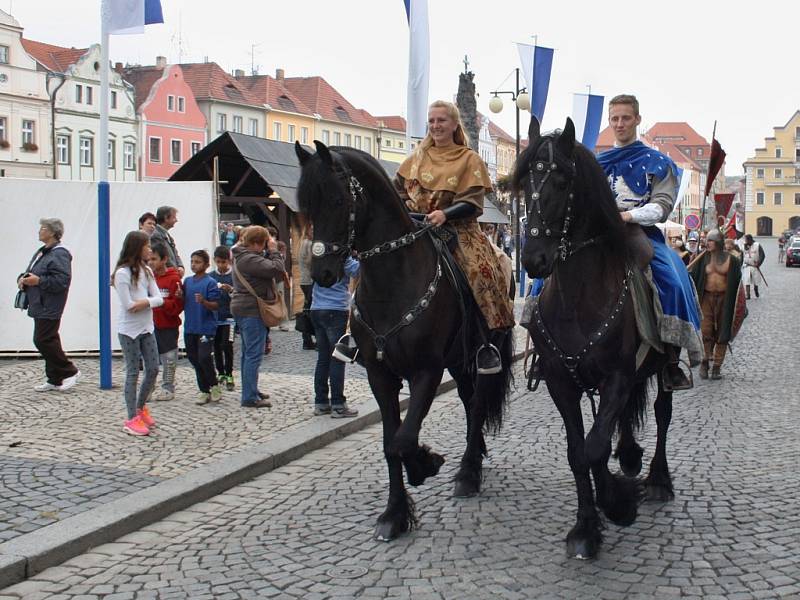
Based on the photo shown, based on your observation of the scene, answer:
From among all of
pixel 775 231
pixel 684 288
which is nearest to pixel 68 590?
pixel 684 288

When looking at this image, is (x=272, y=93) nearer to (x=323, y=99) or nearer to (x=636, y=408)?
(x=323, y=99)

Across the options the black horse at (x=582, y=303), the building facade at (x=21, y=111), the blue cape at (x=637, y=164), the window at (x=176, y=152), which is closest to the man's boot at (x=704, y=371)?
the blue cape at (x=637, y=164)

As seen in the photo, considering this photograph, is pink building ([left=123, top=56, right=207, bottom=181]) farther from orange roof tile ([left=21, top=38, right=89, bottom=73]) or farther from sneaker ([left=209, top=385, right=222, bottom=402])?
sneaker ([left=209, top=385, right=222, bottom=402])

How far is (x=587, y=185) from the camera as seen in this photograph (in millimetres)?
5020

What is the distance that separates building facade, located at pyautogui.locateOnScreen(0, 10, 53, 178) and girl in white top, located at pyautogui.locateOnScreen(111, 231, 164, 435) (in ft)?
161

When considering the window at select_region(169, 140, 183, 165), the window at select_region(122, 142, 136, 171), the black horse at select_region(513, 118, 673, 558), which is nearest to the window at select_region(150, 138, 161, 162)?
the window at select_region(169, 140, 183, 165)

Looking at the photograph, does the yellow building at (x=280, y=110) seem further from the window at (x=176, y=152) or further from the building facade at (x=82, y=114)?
the building facade at (x=82, y=114)

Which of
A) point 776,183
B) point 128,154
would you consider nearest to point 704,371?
point 128,154

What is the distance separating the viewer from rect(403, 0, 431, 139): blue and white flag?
45.0 feet

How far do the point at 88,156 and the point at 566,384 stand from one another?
58.9 meters

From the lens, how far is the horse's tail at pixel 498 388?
650 centimetres

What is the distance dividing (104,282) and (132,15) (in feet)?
9.48

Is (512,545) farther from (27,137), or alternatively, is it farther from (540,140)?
(27,137)

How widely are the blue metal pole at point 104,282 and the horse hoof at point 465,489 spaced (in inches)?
210
